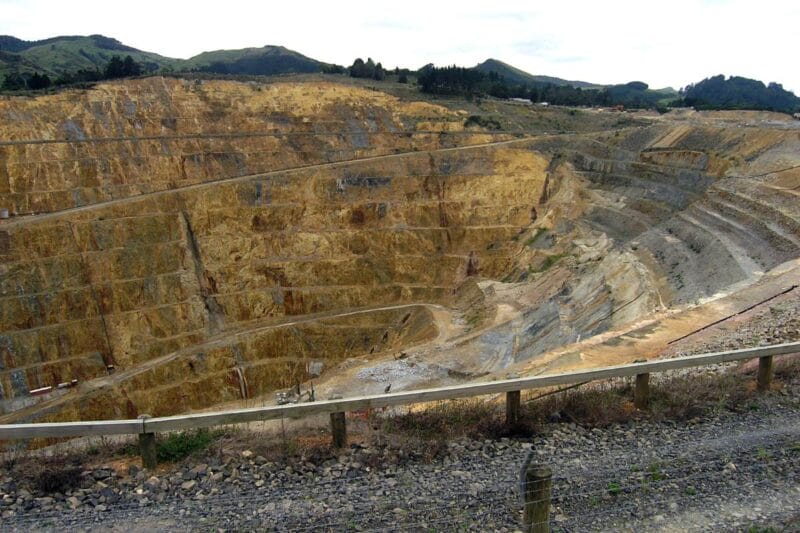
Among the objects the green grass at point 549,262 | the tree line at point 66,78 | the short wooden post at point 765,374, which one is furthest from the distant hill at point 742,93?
the short wooden post at point 765,374

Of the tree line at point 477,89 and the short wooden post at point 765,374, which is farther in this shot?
the tree line at point 477,89

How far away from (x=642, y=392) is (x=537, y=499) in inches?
136

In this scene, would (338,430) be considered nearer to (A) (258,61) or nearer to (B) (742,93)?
(A) (258,61)

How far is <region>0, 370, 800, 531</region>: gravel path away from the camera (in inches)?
230

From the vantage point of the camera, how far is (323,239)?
145ft

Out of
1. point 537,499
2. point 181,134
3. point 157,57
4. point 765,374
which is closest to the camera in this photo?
point 537,499

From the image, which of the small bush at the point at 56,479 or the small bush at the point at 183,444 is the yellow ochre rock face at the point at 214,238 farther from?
the small bush at the point at 56,479

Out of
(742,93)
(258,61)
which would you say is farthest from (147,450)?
(742,93)

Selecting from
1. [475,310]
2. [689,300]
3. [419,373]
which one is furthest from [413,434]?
[475,310]

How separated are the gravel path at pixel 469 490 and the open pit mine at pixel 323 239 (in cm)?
1691

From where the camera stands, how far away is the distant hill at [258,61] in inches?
5960

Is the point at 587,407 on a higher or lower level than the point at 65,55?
lower

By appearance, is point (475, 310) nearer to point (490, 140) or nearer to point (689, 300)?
point (689, 300)

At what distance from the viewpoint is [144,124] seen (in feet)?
156
